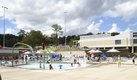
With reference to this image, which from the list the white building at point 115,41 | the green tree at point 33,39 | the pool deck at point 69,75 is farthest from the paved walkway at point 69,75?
the white building at point 115,41

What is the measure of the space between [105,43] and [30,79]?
11367cm

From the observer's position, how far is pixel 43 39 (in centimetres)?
12506

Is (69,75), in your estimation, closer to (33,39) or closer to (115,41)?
Answer: (33,39)

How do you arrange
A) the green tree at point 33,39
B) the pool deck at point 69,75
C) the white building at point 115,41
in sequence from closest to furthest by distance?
the pool deck at point 69,75 < the green tree at point 33,39 < the white building at point 115,41

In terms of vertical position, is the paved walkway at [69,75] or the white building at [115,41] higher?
the white building at [115,41]

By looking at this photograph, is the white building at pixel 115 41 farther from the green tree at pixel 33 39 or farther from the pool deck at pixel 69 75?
the pool deck at pixel 69 75

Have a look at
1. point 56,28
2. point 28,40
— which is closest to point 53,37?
point 56,28

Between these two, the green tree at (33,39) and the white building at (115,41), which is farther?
the white building at (115,41)

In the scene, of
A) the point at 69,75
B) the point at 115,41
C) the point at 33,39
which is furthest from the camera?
the point at 115,41

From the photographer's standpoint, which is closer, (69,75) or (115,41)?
(69,75)

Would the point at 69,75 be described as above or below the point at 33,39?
below

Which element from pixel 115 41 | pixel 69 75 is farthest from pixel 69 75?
pixel 115 41

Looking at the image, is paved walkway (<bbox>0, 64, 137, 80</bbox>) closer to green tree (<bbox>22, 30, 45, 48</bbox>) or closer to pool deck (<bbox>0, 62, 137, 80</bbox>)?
pool deck (<bbox>0, 62, 137, 80</bbox>)

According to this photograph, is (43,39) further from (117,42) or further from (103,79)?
(103,79)
